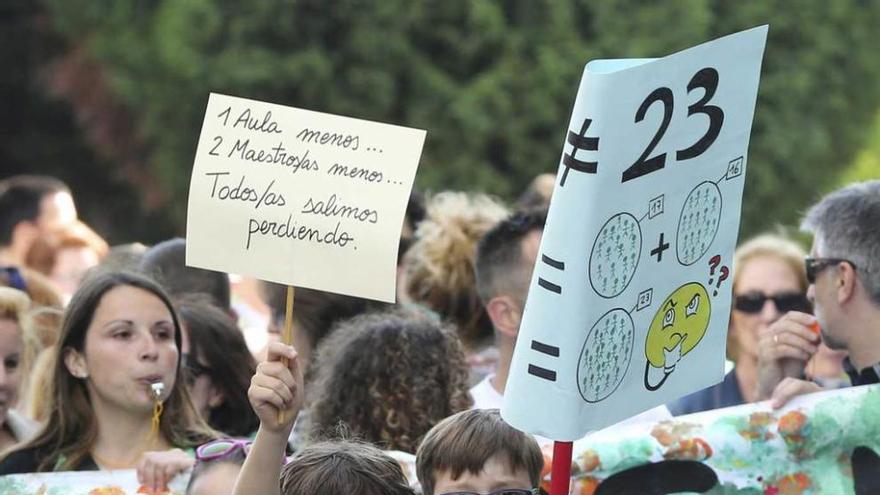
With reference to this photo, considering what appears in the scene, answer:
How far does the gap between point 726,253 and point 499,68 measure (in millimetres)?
9019

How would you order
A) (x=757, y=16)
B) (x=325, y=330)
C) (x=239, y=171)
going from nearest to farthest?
(x=239, y=171), (x=325, y=330), (x=757, y=16)

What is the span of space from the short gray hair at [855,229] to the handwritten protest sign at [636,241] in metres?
1.00

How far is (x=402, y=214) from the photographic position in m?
3.86

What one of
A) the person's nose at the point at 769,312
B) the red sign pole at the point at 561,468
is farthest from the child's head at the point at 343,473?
the person's nose at the point at 769,312

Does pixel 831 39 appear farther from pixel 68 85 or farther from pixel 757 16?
pixel 68 85

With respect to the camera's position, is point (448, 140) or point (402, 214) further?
→ point (448, 140)

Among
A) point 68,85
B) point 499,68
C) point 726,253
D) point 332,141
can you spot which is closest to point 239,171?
point 332,141

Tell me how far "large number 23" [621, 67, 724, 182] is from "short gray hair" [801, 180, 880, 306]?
1.21 m

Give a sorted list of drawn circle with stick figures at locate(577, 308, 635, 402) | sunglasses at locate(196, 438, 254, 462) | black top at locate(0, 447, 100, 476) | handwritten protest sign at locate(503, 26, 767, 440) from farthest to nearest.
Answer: black top at locate(0, 447, 100, 476) → sunglasses at locate(196, 438, 254, 462) → drawn circle with stick figures at locate(577, 308, 635, 402) → handwritten protest sign at locate(503, 26, 767, 440)

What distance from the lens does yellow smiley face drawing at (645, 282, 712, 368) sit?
362cm

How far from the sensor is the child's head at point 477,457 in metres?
3.97

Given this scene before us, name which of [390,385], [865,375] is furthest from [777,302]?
[390,385]

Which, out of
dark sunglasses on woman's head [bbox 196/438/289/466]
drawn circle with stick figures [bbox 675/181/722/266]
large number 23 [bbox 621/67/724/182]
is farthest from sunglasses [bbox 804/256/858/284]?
dark sunglasses on woman's head [bbox 196/438/289/466]

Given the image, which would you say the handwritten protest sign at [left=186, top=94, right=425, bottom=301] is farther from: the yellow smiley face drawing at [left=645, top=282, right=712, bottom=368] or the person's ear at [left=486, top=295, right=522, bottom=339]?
the person's ear at [left=486, top=295, right=522, bottom=339]
